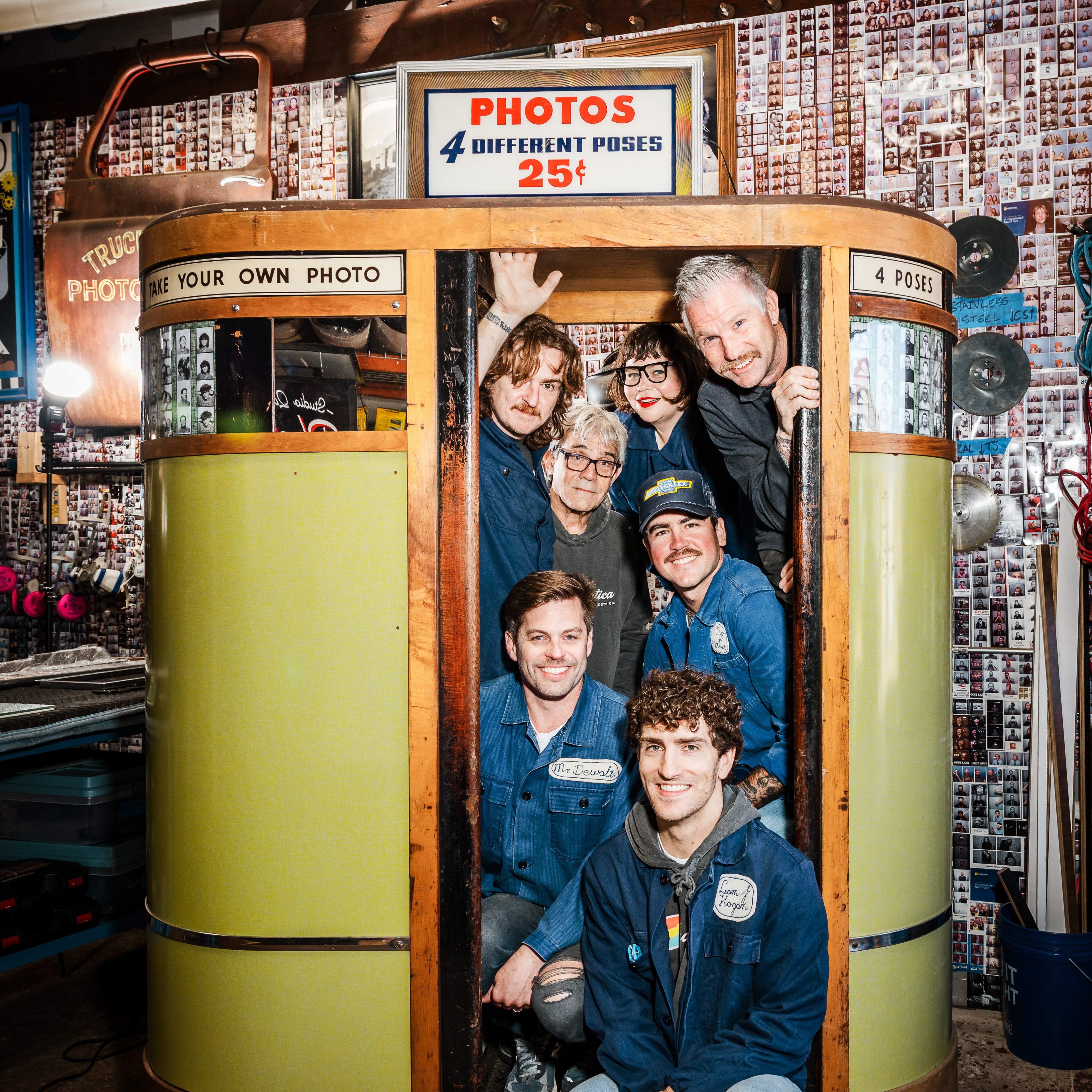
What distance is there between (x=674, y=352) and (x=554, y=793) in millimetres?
1361

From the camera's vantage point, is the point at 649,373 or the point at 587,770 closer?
the point at 587,770

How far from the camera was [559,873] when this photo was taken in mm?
2174

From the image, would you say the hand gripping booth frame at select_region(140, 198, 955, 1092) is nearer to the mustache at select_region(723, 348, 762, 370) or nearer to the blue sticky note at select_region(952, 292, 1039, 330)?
the mustache at select_region(723, 348, 762, 370)

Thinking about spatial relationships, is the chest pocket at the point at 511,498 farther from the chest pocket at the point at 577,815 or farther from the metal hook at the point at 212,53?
the metal hook at the point at 212,53

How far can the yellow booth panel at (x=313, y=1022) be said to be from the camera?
6.08 ft

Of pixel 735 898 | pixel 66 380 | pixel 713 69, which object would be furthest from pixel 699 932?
pixel 66 380

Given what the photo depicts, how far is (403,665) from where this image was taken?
1872 millimetres

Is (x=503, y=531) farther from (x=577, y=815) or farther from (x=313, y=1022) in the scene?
(x=313, y=1022)

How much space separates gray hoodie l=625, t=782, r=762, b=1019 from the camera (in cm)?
180

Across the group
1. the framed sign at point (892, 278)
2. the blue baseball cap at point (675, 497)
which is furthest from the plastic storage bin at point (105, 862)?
the framed sign at point (892, 278)

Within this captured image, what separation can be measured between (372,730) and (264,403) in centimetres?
74

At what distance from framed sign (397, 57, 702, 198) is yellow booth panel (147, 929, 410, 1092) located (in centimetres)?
172

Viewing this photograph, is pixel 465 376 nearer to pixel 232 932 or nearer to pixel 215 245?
pixel 215 245

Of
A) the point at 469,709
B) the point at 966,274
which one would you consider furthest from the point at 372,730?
the point at 966,274
